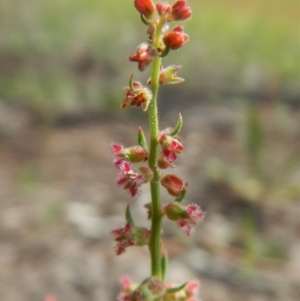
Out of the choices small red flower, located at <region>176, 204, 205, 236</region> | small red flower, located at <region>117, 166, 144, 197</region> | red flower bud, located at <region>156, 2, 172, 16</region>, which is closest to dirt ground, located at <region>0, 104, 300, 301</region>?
small red flower, located at <region>176, 204, 205, 236</region>

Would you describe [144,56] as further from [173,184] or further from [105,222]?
[105,222]

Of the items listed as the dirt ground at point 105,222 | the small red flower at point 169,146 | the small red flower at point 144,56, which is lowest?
the small red flower at point 169,146

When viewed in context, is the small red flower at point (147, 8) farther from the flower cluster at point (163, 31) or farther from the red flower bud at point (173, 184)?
the red flower bud at point (173, 184)

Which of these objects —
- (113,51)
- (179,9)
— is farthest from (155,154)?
(113,51)

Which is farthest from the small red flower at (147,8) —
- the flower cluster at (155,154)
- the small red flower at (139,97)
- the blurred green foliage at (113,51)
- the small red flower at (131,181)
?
the blurred green foliage at (113,51)

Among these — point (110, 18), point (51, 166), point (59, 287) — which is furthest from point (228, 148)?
point (110, 18)

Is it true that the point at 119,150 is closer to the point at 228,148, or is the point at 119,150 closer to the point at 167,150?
the point at 167,150

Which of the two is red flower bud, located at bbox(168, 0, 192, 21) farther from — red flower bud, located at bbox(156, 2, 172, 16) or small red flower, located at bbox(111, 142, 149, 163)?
small red flower, located at bbox(111, 142, 149, 163)
